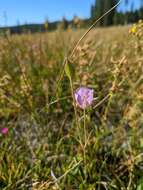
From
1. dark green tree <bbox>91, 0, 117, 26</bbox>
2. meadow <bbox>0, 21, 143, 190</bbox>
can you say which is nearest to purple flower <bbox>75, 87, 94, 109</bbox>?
meadow <bbox>0, 21, 143, 190</bbox>

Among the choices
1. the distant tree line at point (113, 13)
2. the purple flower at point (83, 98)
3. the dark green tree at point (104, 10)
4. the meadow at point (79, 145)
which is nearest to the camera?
the purple flower at point (83, 98)

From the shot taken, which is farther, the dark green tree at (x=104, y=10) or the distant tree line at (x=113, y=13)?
the distant tree line at (x=113, y=13)

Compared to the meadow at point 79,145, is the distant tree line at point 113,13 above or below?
above

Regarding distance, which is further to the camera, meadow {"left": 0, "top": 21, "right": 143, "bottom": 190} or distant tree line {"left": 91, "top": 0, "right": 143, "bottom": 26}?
distant tree line {"left": 91, "top": 0, "right": 143, "bottom": 26}

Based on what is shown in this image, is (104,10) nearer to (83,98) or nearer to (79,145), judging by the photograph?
(79,145)

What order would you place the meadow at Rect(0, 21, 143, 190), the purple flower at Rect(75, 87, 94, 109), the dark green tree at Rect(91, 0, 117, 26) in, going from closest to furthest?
the purple flower at Rect(75, 87, 94, 109)
the meadow at Rect(0, 21, 143, 190)
the dark green tree at Rect(91, 0, 117, 26)

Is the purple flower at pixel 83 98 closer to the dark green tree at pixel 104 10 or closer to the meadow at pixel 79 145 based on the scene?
the meadow at pixel 79 145

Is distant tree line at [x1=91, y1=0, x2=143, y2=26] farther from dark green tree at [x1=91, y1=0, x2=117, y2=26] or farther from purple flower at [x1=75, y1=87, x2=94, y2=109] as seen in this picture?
purple flower at [x1=75, y1=87, x2=94, y2=109]

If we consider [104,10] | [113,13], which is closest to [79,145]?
[104,10]

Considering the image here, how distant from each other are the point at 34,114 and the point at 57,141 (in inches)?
7.6

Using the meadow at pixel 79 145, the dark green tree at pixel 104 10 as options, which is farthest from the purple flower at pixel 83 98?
the dark green tree at pixel 104 10

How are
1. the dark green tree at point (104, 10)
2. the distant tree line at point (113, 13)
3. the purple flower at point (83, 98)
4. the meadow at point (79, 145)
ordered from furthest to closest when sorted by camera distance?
the distant tree line at point (113, 13)
the dark green tree at point (104, 10)
the meadow at point (79, 145)
the purple flower at point (83, 98)

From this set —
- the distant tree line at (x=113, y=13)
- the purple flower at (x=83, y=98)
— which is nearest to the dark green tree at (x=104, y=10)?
the distant tree line at (x=113, y=13)

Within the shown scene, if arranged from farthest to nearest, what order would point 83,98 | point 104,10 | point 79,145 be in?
point 104,10
point 79,145
point 83,98
